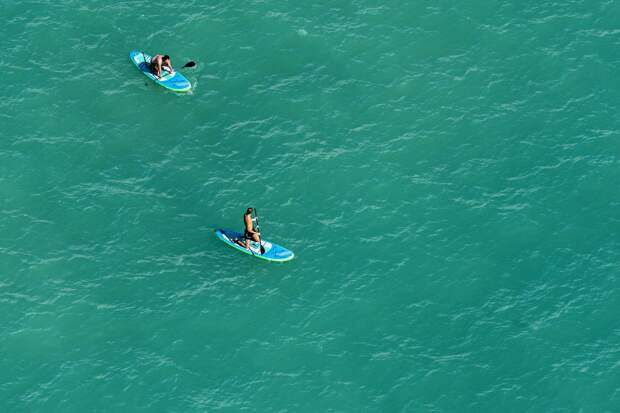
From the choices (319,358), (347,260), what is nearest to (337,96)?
(347,260)

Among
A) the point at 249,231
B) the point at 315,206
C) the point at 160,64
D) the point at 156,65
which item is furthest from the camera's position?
the point at 156,65

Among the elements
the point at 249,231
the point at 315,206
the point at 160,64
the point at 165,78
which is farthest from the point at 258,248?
the point at 160,64

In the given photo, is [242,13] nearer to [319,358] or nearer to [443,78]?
[443,78]

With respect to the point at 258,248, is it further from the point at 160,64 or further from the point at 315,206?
the point at 160,64

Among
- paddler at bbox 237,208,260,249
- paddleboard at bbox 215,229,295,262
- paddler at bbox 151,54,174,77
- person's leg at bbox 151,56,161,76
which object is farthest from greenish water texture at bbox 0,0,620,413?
paddler at bbox 237,208,260,249

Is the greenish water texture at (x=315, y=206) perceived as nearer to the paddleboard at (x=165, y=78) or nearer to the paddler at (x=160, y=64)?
the paddleboard at (x=165, y=78)

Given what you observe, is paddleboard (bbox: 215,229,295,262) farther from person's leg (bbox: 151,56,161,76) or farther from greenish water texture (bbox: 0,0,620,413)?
person's leg (bbox: 151,56,161,76)
